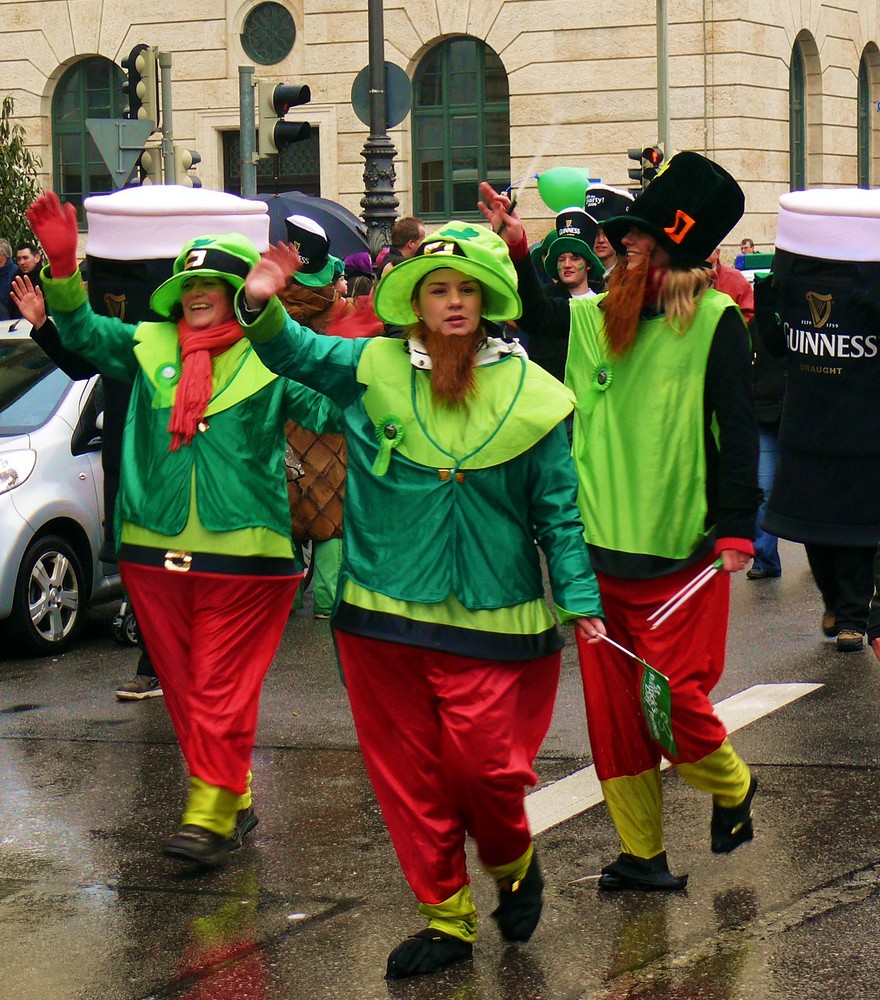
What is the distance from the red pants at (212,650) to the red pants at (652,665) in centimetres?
114

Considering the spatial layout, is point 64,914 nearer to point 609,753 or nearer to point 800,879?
point 609,753

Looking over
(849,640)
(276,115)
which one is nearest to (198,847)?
(849,640)

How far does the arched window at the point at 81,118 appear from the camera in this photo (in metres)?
32.5

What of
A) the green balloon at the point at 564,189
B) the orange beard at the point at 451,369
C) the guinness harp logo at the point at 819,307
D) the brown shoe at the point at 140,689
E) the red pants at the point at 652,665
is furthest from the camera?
the green balloon at the point at 564,189

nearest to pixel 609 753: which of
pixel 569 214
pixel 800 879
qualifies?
pixel 800 879

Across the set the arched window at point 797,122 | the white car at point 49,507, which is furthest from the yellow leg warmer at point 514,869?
the arched window at point 797,122

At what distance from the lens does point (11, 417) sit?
9750 millimetres

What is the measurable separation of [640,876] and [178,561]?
1.73m

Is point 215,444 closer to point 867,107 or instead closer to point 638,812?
point 638,812

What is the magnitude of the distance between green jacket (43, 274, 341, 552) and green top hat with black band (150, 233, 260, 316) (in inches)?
9.1

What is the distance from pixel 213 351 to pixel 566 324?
1.11 metres

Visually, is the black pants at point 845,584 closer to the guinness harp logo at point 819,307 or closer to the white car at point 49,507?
the guinness harp logo at point 819,307

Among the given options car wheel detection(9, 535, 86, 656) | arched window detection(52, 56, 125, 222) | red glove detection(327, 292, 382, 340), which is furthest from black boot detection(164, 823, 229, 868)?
arched window detection(52, 56, 125, 222)

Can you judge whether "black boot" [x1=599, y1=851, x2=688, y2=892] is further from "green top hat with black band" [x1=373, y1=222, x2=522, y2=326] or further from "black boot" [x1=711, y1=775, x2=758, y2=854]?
"green top hat with black band" [x1=373, y1=222, x2=522, y2=326]
